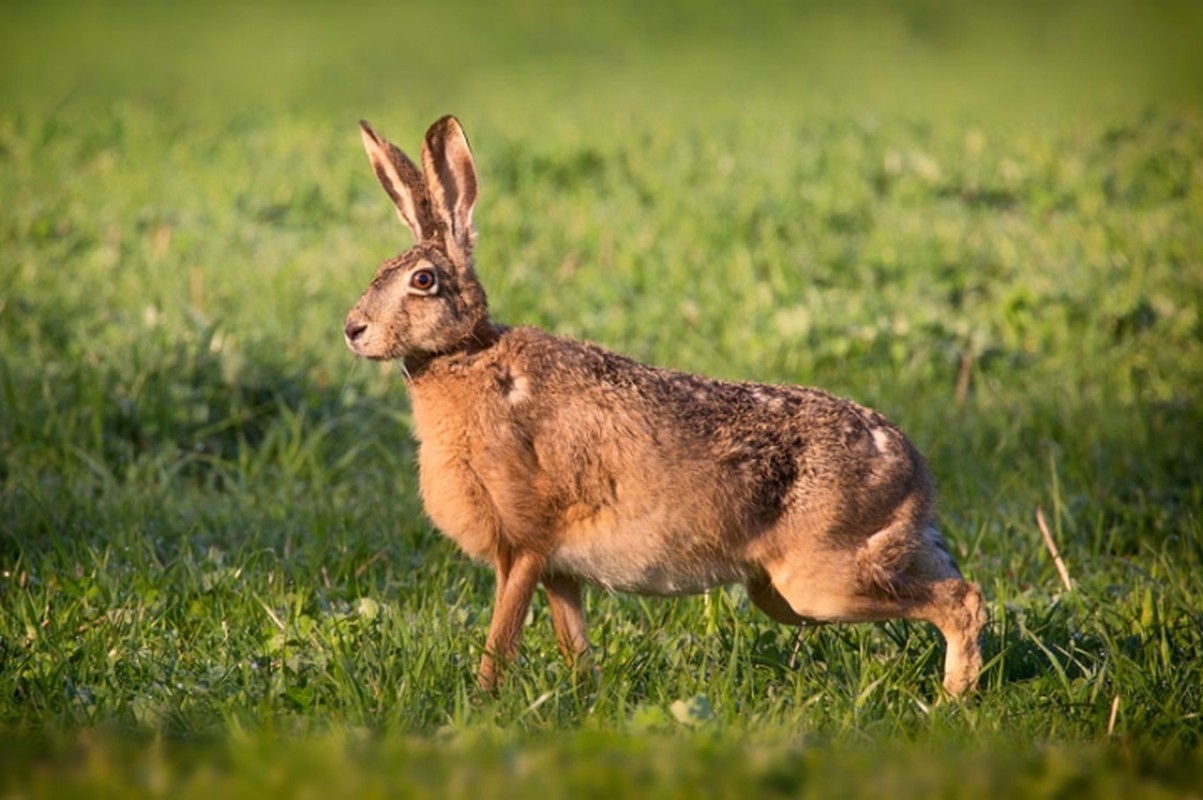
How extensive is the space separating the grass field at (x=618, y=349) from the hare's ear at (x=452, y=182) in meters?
1.27

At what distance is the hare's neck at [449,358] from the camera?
5133 millimetres

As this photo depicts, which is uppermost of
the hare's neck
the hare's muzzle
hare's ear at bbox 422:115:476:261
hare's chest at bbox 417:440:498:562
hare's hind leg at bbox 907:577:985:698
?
hare's ear at bbox 422:115:476:261

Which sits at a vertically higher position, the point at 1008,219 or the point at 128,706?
the point at 1008,219

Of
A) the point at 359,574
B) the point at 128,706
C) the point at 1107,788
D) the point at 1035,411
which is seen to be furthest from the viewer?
the point at 1035,411

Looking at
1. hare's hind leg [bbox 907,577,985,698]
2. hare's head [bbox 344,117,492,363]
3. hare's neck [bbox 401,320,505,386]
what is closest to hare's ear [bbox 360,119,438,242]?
hare's head [bbox 344,117,492,363]

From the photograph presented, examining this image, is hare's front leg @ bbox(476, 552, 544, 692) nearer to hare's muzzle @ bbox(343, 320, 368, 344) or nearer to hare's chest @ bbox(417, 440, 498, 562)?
hare's chest @ bbox(417, 440, 498, 562)

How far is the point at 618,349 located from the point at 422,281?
3530 mm

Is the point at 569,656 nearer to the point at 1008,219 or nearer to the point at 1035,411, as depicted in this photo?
the point at 1035,411

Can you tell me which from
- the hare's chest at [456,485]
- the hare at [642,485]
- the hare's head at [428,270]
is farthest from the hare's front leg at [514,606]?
the hare's head at [428,270]

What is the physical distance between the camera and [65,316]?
27.9 ft

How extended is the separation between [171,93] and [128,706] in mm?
11815

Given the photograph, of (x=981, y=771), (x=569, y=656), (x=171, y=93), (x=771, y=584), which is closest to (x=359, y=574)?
(x=569, y=656)

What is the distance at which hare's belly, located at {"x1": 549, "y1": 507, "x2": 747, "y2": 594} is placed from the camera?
4906mm

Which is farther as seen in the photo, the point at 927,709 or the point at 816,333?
the point at 816,333
